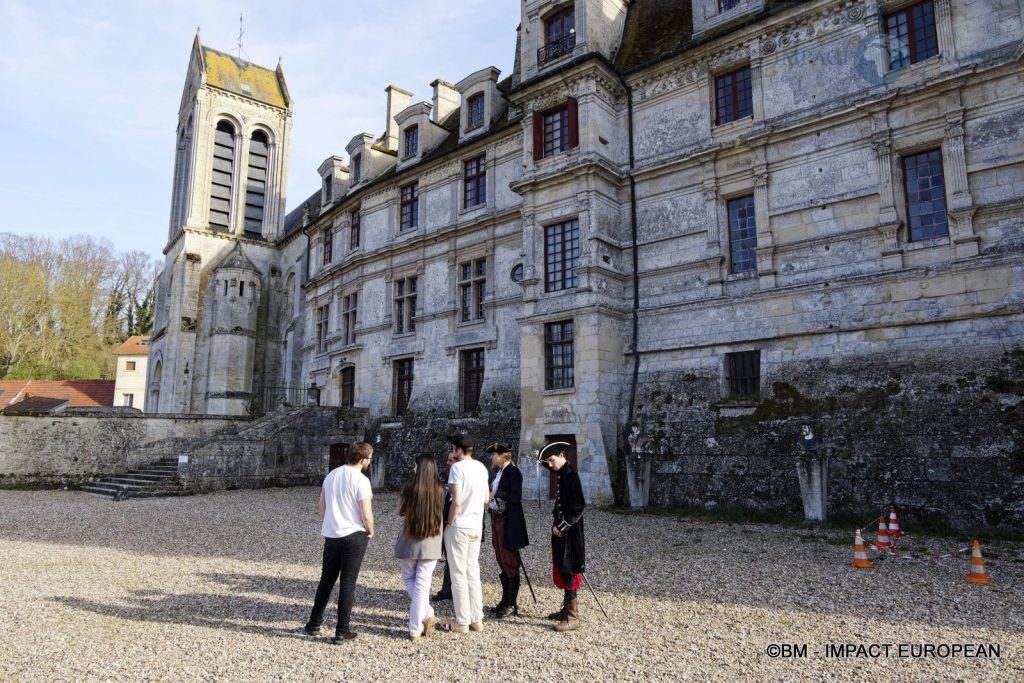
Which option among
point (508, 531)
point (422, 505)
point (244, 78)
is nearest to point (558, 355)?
point (508, 531)

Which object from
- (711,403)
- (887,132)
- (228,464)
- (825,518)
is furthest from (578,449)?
(228,464)

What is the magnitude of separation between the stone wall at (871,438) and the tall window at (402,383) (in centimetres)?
998

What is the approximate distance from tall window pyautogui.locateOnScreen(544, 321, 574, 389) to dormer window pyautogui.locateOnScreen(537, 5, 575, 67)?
7344 millimetres

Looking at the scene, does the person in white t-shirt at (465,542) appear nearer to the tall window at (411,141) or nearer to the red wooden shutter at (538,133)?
the red wooden shutter at (538,133)

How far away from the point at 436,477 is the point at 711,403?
995 centimetres

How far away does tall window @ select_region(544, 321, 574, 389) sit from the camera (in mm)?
16000

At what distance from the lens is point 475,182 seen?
2127 cm

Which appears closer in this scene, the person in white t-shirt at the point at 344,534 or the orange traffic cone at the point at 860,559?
the person in white t-shirt at the point at 344,534

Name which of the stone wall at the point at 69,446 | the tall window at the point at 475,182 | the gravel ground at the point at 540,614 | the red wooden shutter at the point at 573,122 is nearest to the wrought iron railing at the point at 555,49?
the red wooden shutter at the point at 573,122

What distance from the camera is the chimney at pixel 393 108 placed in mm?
26188

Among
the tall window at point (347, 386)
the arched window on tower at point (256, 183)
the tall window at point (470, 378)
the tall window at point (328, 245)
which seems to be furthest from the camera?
the arched window on tower at point (256, 183)

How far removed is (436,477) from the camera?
5.75 m

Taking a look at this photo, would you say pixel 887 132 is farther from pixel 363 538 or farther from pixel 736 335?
pixel 363 538

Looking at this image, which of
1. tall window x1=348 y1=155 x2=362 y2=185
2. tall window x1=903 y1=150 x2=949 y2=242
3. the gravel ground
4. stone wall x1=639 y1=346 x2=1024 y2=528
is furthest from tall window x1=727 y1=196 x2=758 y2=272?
tall window x1=348 y1=155 x2=362 y2=185
